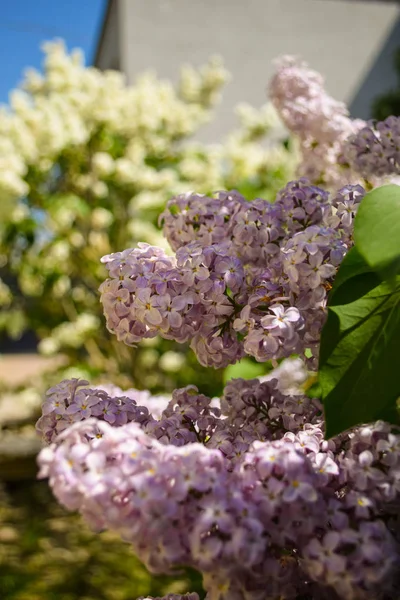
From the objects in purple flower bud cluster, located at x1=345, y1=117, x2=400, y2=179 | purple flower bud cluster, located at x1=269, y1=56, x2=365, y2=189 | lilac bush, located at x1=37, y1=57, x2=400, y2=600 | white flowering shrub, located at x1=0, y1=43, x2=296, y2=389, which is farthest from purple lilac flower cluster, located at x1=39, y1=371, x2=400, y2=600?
white flowering shrub, located at x1=0, y1=43, x2=296, y2=389

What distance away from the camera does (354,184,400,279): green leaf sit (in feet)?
1.33

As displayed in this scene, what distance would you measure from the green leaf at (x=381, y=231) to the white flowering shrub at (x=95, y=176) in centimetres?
157

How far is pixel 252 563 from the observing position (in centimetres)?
36

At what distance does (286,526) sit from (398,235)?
0.64 feet

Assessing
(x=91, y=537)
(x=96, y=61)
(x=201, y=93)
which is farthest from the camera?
(x=96, y=61)

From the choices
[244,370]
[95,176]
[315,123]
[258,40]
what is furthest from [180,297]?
[258,40]

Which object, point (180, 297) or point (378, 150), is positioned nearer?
point (180, 297)

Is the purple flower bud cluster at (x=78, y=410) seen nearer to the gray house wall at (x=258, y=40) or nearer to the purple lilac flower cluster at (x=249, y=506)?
the purple lilac flower cluster at (x=249, y=506)

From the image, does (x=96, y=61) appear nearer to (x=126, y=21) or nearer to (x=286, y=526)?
(x=126, y=21)

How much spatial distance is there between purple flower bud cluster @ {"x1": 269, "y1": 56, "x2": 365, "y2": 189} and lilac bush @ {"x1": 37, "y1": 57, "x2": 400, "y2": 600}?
0.77 ft

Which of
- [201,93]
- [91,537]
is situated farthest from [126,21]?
[91,537]

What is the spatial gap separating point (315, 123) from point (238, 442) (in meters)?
0.51

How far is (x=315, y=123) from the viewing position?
832 millimetres

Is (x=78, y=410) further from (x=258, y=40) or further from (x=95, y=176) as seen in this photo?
(x=258, y=40)
